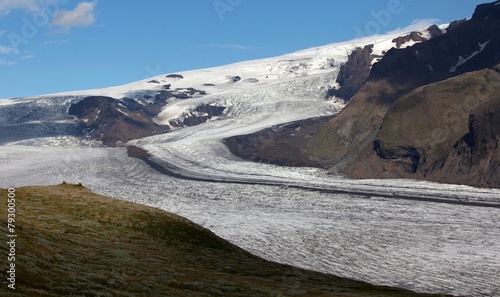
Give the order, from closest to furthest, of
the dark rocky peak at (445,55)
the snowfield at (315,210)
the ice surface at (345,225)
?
the ice surface at (345,225) → the snowfield at (315,210) → the dark rocky peak at (445,55)

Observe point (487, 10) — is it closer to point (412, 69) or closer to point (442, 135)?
point (412, 69)

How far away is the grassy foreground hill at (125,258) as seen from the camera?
72.2 ft

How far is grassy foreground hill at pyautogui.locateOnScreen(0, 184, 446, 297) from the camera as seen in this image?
22000 millimetres

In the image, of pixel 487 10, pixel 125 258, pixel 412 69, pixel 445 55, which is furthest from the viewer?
pixel 487 10

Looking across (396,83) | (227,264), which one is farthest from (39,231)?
(396,83)

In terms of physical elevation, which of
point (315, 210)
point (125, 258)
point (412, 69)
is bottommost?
point (315, 210)

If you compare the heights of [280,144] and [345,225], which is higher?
[280,144]

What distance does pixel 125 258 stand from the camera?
29109 mm

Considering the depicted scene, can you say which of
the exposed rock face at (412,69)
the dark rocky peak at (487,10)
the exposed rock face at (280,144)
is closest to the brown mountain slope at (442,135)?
the exposed rock face at (280,144)

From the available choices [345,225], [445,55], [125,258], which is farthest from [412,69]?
[125,258]

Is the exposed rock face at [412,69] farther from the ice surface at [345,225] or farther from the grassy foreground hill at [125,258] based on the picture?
the grassy foreground hill at [125,258]

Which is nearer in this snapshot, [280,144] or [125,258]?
[125,258]

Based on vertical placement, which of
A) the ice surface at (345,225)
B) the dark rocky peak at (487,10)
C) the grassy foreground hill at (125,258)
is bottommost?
the ice surface at (345,225)

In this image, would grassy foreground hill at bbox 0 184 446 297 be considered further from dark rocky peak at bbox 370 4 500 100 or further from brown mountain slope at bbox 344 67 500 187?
dark rocky peak at bbox 370 4 500 100
